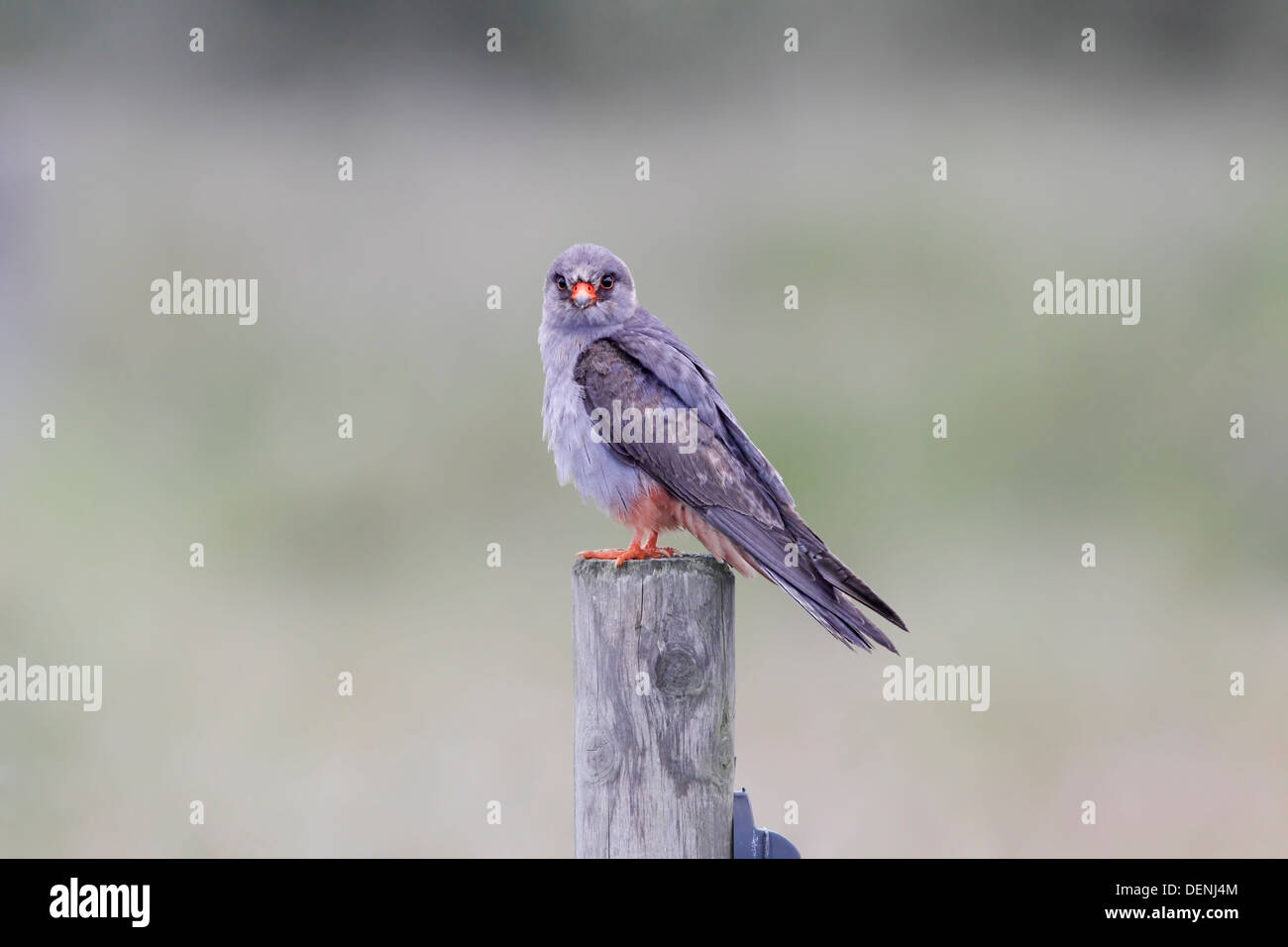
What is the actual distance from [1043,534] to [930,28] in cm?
1312

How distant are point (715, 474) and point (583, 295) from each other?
3.85ft

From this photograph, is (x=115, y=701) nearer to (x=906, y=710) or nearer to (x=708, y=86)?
(x=906, y=710)

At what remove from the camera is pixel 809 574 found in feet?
15.2

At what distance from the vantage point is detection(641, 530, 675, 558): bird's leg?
16.8ft

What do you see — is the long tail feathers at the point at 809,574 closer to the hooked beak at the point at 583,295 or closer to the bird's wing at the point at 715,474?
the bird's wing at the point at 715,474

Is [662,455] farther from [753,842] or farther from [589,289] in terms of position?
[753,842]

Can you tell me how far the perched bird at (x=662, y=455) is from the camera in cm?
501

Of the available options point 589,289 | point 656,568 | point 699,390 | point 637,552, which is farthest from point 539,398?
point 656,568

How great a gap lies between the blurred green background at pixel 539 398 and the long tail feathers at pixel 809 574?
10.9 ft

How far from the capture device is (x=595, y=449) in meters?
5.44

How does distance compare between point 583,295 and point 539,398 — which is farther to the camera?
point 539,398

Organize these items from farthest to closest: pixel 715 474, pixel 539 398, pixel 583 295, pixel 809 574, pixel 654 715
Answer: pixel 539 398
pixel 583 295
pixel 715 474
pixel 809 574
pixel 654 715

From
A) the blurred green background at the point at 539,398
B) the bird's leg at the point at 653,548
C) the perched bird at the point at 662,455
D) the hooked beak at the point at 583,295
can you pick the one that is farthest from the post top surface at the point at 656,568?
the blurred green background at the point at 539,398

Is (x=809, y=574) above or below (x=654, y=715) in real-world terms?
above
